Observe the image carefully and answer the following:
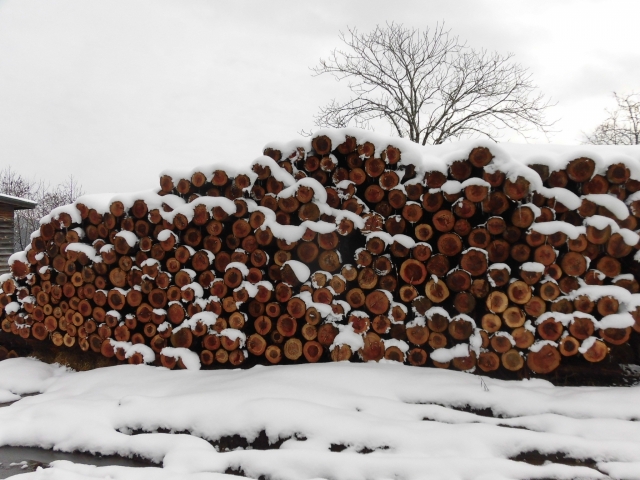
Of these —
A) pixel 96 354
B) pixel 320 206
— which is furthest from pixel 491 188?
pixel 96 354

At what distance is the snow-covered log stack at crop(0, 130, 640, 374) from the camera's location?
313cm

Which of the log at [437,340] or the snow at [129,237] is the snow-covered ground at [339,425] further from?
the snow at [129,237]

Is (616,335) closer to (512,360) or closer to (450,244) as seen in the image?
(512,360)

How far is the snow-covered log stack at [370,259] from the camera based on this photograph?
10.3 feet

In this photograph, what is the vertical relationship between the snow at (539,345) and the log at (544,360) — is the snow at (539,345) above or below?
above

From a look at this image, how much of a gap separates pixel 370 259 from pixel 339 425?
143 cm

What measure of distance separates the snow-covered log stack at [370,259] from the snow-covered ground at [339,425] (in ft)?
1.10

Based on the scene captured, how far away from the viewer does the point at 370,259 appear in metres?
3.47

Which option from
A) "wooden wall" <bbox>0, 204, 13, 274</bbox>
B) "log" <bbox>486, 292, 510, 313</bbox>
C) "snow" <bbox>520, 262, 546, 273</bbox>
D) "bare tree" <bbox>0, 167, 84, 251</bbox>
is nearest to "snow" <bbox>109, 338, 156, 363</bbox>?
"log" <bbox>486, 292, 510, 313</bbox>

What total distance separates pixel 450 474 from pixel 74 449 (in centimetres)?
245

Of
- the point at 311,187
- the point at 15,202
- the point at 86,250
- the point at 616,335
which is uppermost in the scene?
the point at 15,202

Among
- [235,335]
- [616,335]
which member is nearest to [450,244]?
[616,335]

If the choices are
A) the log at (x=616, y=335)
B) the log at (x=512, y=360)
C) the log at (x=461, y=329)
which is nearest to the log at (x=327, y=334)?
the log at (x=461, y=329)

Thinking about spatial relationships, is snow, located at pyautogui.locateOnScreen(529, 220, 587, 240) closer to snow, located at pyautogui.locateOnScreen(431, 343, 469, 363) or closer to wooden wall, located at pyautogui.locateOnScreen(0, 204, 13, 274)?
snow, located at pyautogui.locateOnScreen(431, 343, 469, 363)
